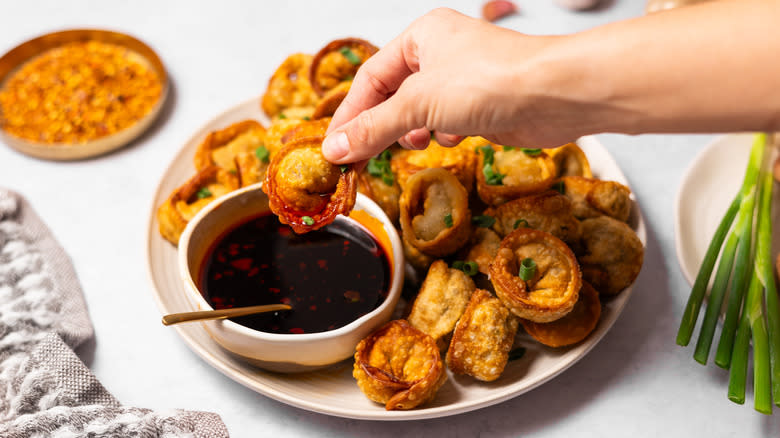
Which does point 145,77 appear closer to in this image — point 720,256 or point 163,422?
point 163,422

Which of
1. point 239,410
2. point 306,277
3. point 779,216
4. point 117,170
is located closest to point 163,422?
point 239,410

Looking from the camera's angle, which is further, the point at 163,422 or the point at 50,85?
the point at 50,85

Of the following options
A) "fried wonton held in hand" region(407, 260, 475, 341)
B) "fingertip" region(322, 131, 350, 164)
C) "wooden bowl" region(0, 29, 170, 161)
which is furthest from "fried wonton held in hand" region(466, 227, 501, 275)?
"wooden bowl" region(0, 29, 170, 161)

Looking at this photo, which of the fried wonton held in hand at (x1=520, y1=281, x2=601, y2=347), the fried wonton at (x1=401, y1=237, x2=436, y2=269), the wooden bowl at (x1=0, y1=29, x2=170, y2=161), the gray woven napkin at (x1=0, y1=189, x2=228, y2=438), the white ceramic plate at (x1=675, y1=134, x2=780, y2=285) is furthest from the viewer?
the wooden bowl at (x1=0, y1=29, x2=170, y2=161)

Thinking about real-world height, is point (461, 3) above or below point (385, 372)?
above

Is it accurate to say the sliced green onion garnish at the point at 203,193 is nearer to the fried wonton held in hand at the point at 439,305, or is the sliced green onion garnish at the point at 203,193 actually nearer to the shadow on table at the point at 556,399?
the shadow on table at the point at 556,399

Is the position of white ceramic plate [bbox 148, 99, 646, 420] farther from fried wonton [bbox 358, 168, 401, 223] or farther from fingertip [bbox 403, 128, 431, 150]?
fingertip [bbox 403, 128, 431, 150]

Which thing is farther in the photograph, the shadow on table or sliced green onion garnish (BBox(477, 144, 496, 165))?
sliced green onion garnish (BBox(477, 144, 496, 165))
